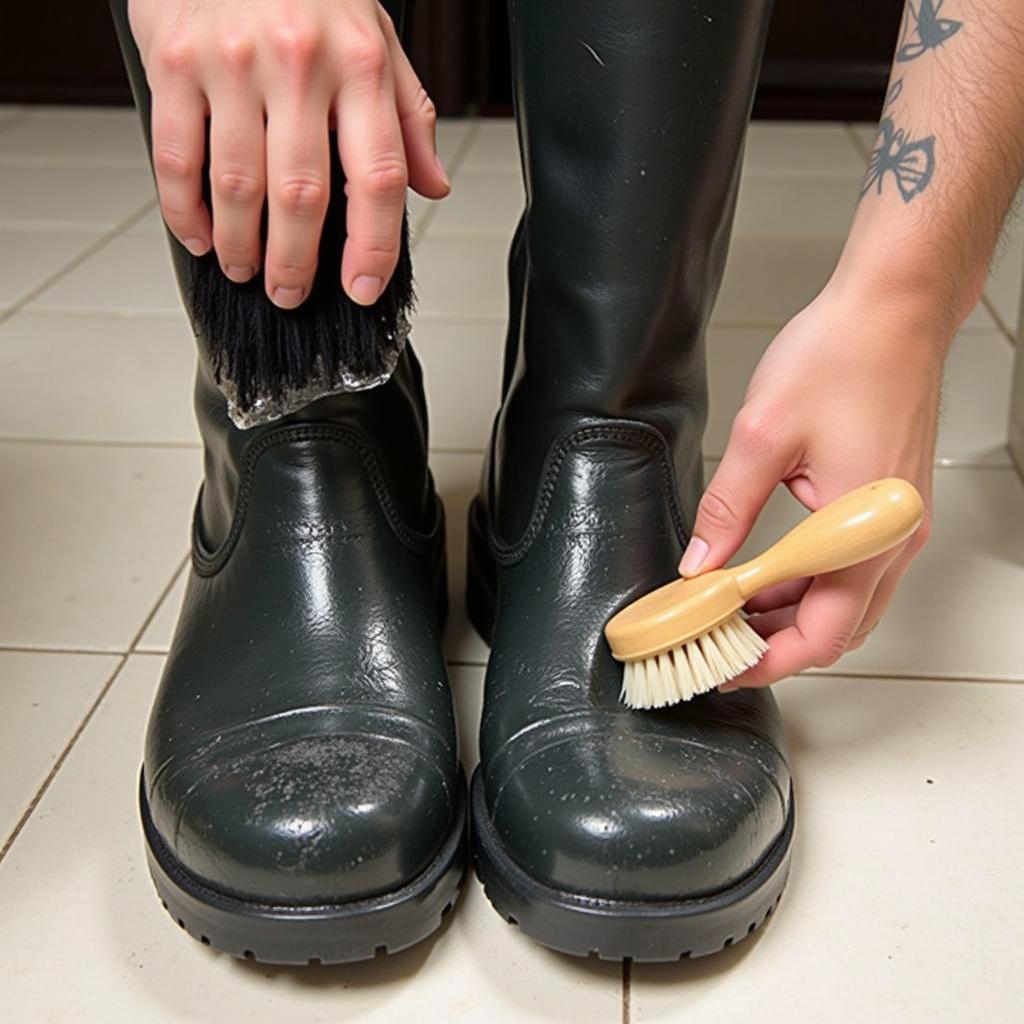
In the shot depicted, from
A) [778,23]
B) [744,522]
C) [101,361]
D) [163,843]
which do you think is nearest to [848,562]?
[744,522]

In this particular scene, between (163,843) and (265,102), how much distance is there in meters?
0.29

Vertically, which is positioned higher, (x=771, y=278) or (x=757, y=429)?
(x=757, y=429)

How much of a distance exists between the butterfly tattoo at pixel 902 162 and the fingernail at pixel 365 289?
0.20 metres

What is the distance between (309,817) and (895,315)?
289 mm

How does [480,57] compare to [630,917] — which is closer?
[630,917]

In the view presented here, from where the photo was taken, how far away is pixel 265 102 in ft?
1.39

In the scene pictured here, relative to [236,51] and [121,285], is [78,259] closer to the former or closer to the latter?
[121,285]

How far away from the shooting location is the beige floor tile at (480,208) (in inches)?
57.4

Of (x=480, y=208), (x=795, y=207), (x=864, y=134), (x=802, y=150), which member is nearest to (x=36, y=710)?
(x=480, y=208)

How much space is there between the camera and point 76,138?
184 centimetres

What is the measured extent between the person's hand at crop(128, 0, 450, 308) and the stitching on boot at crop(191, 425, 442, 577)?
0.42ft

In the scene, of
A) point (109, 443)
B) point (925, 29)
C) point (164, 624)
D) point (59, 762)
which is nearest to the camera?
point (925, 29)

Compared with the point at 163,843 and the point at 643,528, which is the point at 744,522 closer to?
the point at 643,528

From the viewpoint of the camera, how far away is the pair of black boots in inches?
19.3
